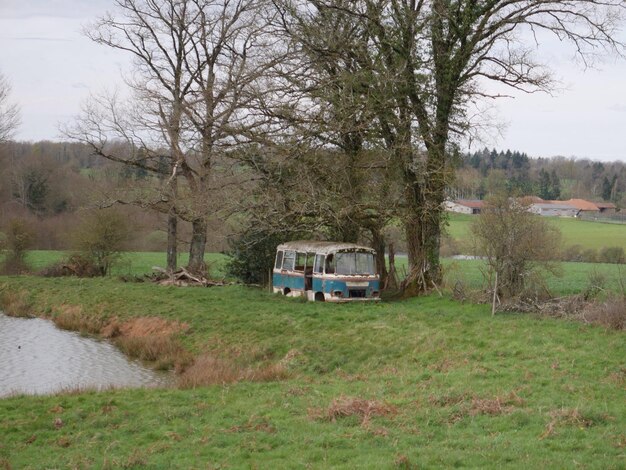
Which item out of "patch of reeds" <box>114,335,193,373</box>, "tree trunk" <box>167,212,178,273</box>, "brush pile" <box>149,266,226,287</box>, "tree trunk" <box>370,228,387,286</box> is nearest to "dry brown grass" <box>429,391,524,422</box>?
"patch of reeds" <box>114,335,193,373</box>

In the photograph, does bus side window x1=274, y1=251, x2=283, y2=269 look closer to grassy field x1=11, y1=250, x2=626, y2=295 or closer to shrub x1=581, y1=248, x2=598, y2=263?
grassy field x1=11, y1=250, x2=626, y2=295

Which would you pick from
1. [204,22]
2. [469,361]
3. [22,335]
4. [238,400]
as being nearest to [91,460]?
[238,400]

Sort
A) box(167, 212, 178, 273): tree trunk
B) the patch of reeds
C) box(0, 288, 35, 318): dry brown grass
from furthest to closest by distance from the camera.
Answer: box(167, 212, 178, 273): tree trunk → box(0, 288, 35, 318): dry brown grass → the patch of reeds

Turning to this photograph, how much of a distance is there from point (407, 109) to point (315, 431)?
714 inches

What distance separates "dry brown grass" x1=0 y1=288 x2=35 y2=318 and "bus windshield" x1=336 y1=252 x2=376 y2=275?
52.1 ft

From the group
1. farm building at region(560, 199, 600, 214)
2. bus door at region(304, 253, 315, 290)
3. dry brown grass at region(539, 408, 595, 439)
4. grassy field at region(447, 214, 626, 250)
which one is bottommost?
dry brown grass at region(539, 408, 595, 439)

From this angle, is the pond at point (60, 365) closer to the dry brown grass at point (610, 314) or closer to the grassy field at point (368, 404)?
the grassy field at point (368, 404)

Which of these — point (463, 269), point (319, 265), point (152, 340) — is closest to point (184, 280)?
point (319, 265)

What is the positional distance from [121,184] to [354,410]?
3192cm

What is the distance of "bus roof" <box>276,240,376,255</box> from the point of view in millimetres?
26703

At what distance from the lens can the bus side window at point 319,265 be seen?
→ 2705 centimetres

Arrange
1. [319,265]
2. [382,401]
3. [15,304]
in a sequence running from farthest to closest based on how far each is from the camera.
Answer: [15,304]
[319,265]
[382,401]

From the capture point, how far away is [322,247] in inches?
1074

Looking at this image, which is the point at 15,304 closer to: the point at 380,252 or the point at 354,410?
the point at 380,252
